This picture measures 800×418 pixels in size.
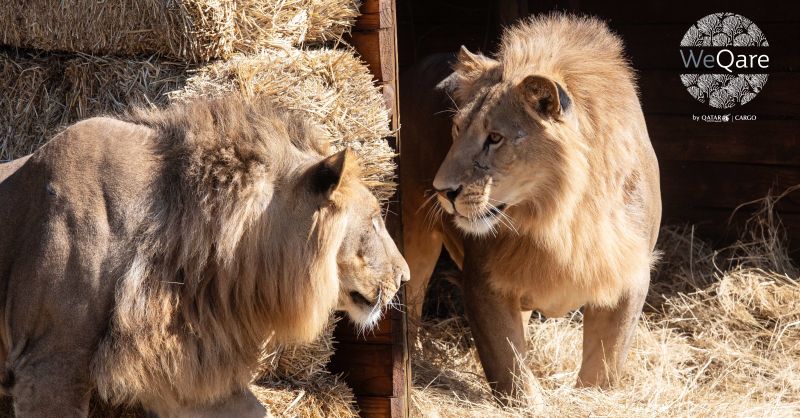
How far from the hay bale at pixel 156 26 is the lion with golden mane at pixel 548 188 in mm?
853

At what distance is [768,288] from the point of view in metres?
6.18

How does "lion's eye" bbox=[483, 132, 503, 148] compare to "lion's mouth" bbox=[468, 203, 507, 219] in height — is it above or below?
above

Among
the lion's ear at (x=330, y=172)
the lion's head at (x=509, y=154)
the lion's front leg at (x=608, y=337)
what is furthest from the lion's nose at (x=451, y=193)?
the lion's front leg at (x=608, y=337)

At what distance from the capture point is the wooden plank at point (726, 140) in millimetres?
6691

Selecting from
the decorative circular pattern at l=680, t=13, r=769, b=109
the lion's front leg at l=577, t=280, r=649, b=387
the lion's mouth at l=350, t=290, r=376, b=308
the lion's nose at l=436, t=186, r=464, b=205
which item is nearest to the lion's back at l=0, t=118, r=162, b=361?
the lion's mouth at l=350, t=290, r=376, b=308

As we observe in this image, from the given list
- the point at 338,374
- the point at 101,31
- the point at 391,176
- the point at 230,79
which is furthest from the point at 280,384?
the point at 101,31

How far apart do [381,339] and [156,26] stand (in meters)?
1.63

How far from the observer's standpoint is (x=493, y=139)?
4.15m

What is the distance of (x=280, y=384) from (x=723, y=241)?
145 inches

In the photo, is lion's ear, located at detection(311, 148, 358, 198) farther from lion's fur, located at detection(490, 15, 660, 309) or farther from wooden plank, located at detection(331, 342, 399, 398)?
wooden plank, located at detection(331, 342, 399, 398)

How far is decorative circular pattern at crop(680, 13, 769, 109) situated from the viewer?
21.7 feet

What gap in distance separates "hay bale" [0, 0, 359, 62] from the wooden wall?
311 cm

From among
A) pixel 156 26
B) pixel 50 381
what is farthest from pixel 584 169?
pixel 50 381

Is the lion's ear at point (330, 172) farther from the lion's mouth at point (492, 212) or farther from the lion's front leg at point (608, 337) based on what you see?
the lion's front leg at point (608, 337)
